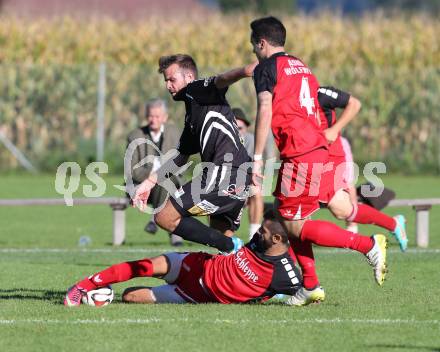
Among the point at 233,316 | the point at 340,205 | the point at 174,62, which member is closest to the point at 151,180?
the point at 174,62

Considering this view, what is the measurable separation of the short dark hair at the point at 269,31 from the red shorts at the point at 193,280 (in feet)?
5.83

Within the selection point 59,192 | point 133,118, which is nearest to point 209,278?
point 59,192

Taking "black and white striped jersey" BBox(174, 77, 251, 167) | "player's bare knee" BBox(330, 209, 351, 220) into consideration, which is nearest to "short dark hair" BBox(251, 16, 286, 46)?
"black and white striped jersey" BBox(174, 77, 251, 167)

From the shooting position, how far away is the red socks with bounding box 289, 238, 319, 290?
9.39 m

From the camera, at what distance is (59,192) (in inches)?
973

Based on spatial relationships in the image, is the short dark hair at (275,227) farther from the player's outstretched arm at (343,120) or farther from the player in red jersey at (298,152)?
the player's outstretched arm at (343,120)

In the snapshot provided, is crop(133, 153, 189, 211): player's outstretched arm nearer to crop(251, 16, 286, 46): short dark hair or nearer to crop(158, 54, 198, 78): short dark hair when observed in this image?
crop(158, 54, 198, 78): short dark hair

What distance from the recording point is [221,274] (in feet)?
30.5

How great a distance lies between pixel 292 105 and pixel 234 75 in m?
0.51

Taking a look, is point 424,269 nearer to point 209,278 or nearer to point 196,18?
point 209,278

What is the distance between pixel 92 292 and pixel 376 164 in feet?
69.4

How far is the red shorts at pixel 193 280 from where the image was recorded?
9398 mm

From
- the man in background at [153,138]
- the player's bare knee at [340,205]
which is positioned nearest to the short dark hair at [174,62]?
the player's bare knee at [340,205]

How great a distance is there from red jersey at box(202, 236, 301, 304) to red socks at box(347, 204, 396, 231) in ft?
6.76
